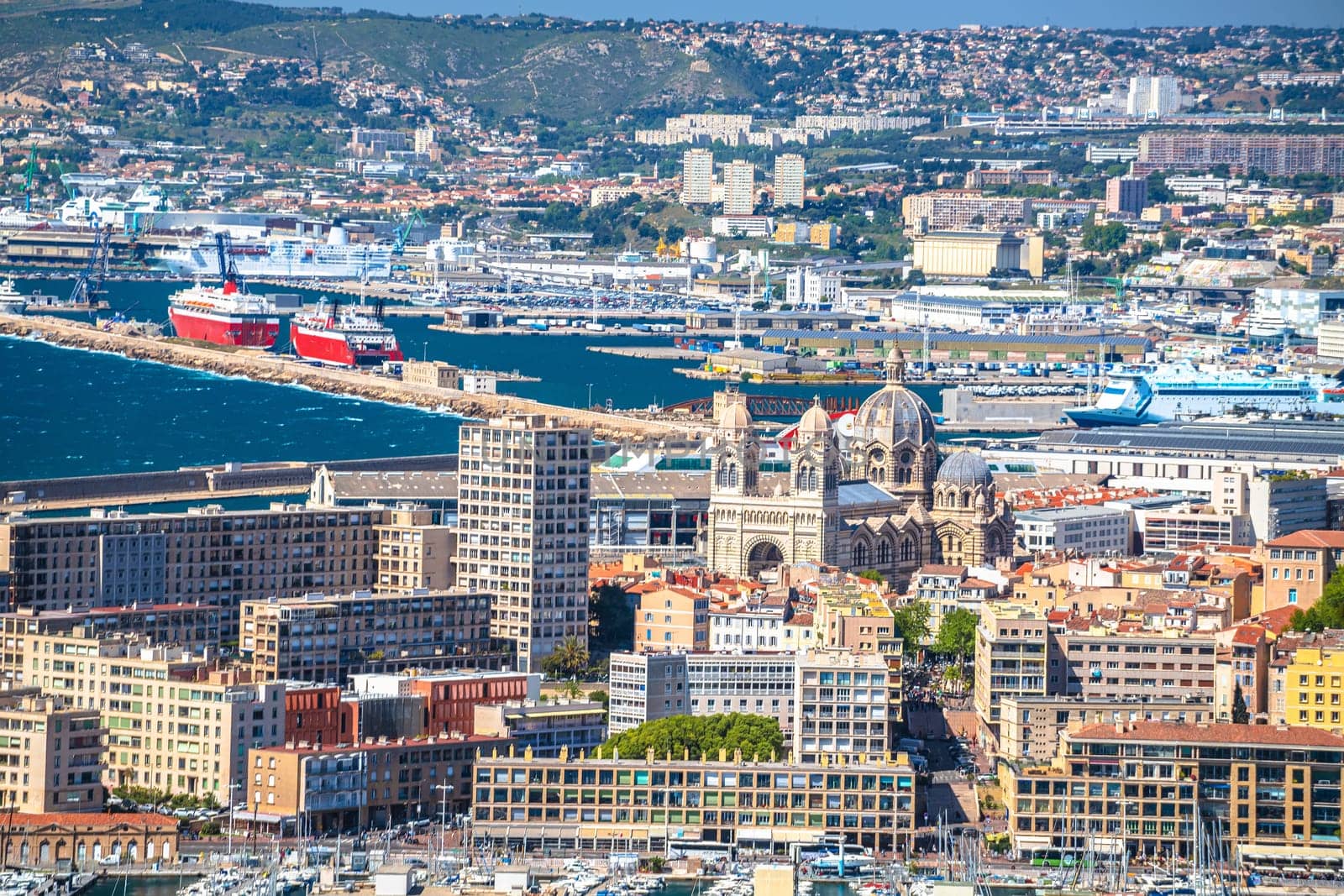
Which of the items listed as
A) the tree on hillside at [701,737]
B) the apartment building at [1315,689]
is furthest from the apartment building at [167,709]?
the apartment building at [1315,689]

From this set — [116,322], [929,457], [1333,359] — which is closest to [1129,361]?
[1333,359]

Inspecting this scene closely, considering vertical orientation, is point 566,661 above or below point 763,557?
below

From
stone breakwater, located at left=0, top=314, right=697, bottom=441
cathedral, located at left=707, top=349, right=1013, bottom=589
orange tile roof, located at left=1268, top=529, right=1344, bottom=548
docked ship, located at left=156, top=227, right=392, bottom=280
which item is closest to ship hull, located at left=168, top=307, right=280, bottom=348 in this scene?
stone breakwater, located at left=0, top=314, right=697, bottom=441

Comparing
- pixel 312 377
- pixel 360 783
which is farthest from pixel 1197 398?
pixel 360 783

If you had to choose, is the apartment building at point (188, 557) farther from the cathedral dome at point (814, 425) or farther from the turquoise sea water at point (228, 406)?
the turquoise sea water at point (228, 406)

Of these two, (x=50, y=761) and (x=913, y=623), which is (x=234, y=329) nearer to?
(x=913, y=623)

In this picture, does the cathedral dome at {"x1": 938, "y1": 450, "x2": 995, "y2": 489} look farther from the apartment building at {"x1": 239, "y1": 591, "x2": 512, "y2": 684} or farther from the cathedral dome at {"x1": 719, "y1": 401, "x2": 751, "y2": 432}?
the apartment building at {"x1": 239, "y1": 591, "x2": 512, "y2": 684}
